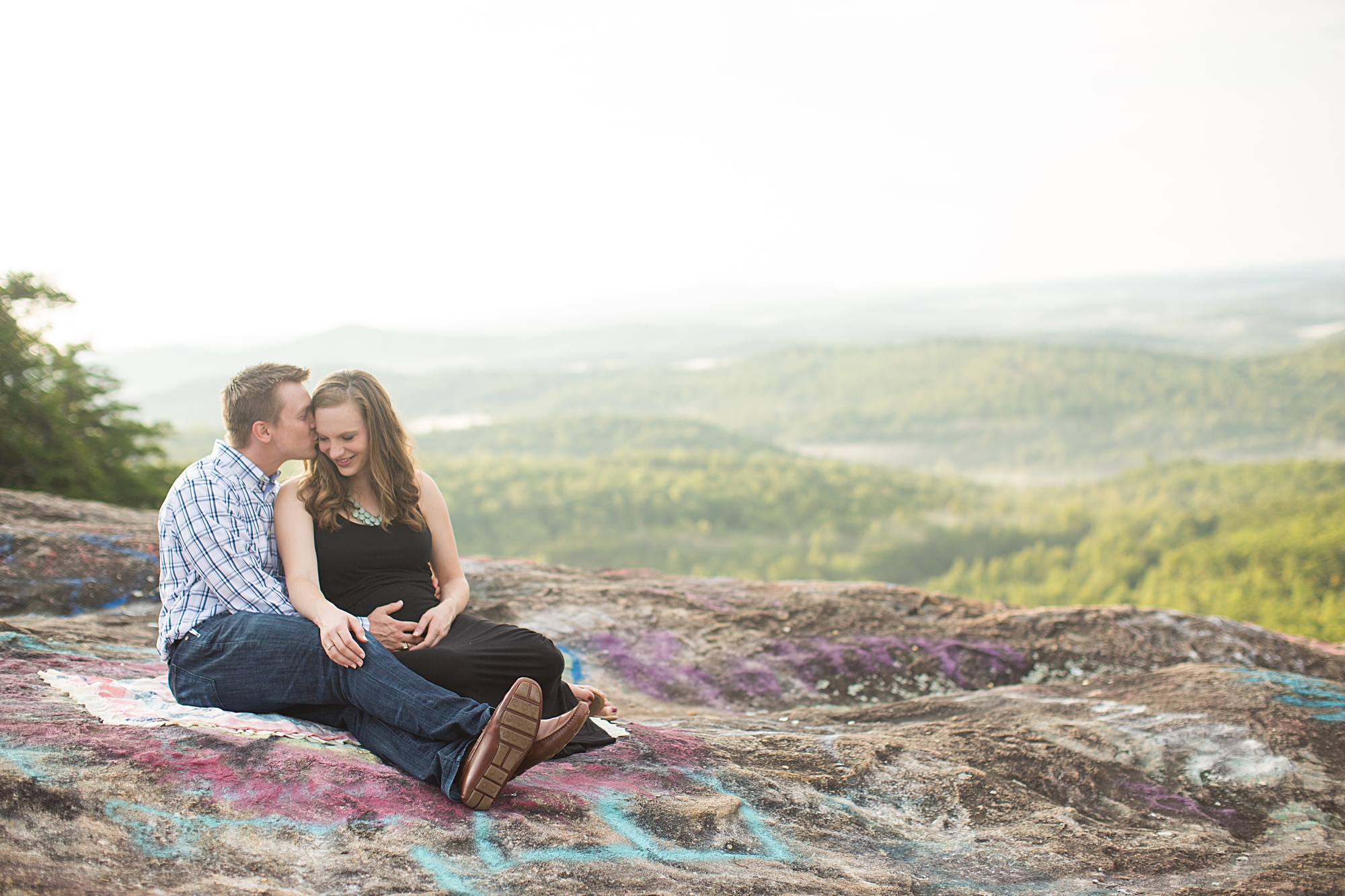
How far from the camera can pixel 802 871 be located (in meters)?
3.59

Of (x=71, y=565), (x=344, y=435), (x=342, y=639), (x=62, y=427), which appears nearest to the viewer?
Result: (x=342, y=639)

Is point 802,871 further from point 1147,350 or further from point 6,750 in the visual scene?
point 1147,350

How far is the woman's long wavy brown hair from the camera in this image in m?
4.37

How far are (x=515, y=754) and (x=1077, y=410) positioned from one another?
447 ft

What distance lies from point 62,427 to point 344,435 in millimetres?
17872

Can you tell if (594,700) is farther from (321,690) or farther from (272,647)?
(272,647)

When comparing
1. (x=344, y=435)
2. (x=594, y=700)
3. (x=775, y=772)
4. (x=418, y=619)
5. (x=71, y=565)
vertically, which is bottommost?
(x=775, y=772)

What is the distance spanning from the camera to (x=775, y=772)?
467 cm

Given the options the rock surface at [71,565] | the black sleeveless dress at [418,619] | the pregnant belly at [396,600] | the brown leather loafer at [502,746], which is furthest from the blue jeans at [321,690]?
the rock surface at [71,565]

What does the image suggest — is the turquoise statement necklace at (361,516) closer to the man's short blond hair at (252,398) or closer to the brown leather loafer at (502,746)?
the man's short blond hair at (252,398)

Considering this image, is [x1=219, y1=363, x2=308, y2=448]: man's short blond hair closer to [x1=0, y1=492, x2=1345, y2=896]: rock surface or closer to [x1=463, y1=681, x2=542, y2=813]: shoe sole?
[x1=0, y1=492, x2=1345, y2=896]: rock surface

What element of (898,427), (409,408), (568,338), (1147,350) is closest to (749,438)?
(898,427)

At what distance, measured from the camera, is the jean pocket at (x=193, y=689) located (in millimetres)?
4059

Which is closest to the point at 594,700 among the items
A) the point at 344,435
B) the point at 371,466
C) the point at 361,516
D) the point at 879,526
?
the point at 361,516
